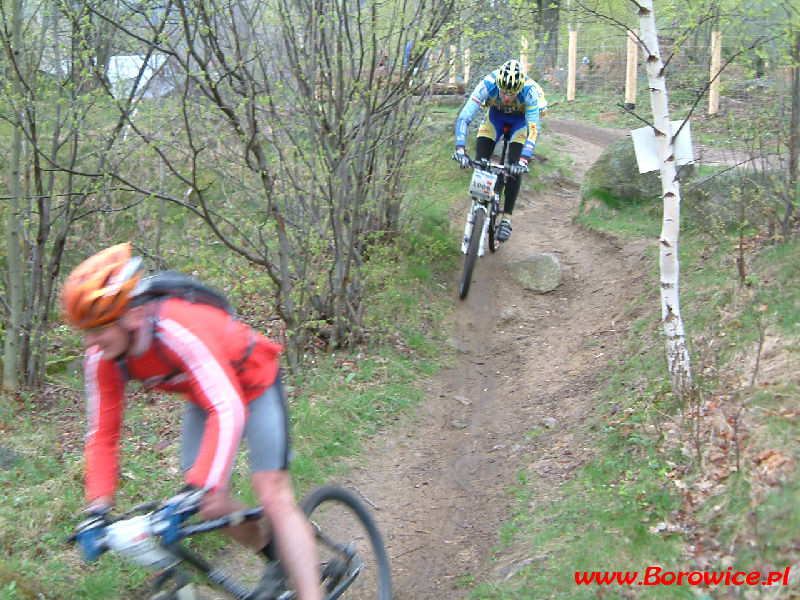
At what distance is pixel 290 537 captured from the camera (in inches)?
114

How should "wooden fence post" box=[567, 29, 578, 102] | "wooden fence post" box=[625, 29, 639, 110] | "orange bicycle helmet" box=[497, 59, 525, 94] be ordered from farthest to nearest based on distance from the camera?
"wooden fence post" box=[567, 29, 578, 102] < "wooden fence post" box=[625, 29, 639, 110] < "orange bicycle helmet" box=[497, 59, 525, 94]

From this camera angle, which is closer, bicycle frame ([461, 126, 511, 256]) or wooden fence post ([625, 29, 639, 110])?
bicycle frame ([461, 126, 511, 256])

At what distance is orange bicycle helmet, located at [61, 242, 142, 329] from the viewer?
255 cm

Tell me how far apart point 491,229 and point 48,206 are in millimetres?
4913

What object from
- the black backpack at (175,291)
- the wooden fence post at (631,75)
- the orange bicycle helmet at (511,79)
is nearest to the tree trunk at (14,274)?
the orange bicycle helmet at (511,79)

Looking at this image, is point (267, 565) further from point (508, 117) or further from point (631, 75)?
point (631, 75)

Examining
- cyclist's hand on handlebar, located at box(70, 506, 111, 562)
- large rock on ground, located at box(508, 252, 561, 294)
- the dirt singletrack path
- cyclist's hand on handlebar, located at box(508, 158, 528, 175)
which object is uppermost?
cyclist's hand on handlebar, located at box(508, 158, 528, 175)

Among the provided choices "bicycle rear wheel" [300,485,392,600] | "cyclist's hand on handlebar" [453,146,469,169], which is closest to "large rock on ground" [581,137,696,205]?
"cyclist's hand on handlebar" [453,146,469,169]

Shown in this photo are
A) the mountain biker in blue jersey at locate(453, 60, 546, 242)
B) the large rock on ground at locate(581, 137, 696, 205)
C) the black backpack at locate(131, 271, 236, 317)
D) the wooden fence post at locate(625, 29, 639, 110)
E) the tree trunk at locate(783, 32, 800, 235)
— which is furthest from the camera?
the wooden fence post at locate(625, 29, 639, 110)

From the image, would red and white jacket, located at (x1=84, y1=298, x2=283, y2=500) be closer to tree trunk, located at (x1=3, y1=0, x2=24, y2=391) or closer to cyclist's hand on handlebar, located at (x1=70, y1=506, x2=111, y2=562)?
cyclist's hand on handlebar, located at (x1=70, y1=506, x2=111, y2=562)

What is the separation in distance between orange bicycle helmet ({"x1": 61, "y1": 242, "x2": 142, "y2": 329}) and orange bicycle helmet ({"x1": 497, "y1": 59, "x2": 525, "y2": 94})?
5.91 metres

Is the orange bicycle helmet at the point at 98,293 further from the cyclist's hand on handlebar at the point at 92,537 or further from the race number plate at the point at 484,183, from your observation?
the race number plate at the point at 484,183

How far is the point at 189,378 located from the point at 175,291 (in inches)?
15.1

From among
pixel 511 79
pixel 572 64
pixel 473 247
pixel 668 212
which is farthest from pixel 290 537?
pixel 572 64
